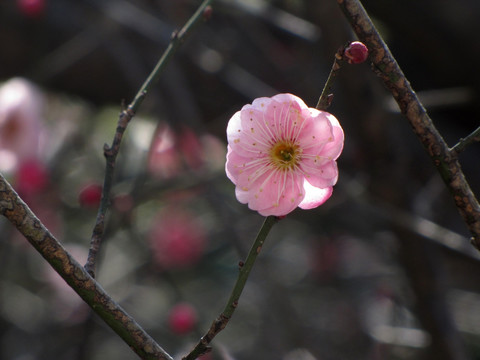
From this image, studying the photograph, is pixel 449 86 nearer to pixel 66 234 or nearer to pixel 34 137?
pixel 34 137

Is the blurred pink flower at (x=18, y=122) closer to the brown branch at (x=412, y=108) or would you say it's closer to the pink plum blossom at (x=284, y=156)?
the pink plum blossom at (x=284, y=156)

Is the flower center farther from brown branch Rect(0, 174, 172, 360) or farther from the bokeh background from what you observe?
the bokeh background

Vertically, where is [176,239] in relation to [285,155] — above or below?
above

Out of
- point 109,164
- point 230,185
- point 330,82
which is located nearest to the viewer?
point 330,82

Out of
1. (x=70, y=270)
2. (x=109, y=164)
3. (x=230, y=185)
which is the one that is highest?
(x=230, y=185)

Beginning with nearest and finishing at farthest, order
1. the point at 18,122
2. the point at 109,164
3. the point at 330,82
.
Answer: the point at 330,82, the point at 109,164, the point at 18,122

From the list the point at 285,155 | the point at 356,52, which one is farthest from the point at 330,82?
the point at 285,155

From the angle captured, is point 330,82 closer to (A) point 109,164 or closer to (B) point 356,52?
(B) point 356,52

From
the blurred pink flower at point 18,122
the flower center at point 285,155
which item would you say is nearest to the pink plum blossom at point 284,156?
the flower center at point 285,155
